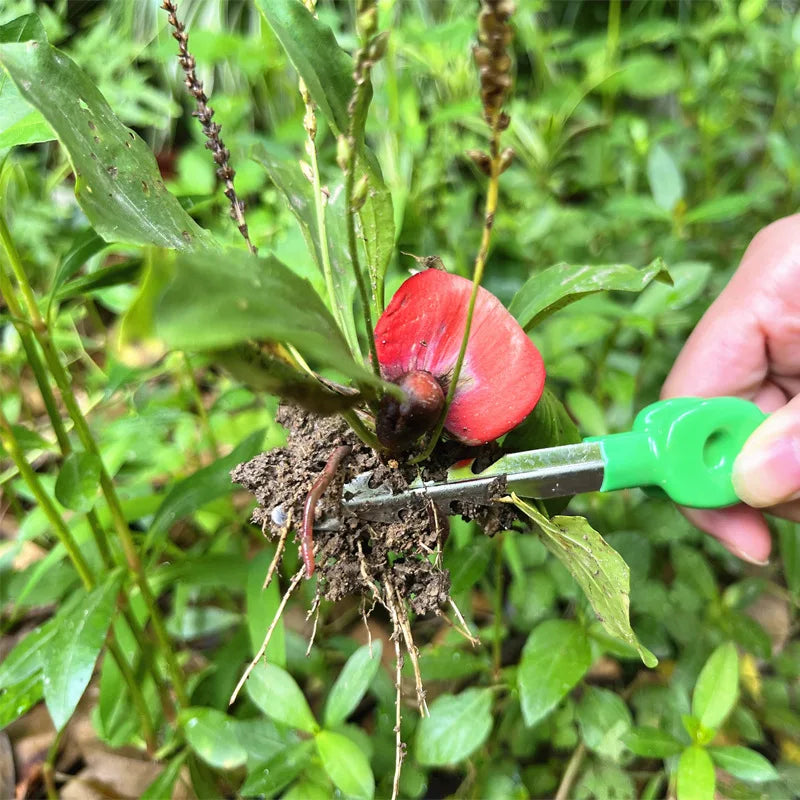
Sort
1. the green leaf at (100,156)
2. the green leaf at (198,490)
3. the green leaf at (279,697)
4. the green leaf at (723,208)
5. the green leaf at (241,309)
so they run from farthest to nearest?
the green leaf at (723,208) < the green leaf at (198,490) < the green leaf at (279,697) < the green leaf at (100,156) < the green leaf at (241,309)

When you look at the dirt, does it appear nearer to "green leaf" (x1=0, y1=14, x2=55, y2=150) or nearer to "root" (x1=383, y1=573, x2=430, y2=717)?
"root" (x1=383, y1=573, x2=430, y2=717)

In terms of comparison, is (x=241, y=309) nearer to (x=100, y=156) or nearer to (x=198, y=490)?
(x=100, y=156)

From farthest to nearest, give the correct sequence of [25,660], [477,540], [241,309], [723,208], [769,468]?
[723,208] → [477,540] → [25,660] → [769,468] → [241,309]

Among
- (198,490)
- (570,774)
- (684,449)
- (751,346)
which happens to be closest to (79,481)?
(198,490)

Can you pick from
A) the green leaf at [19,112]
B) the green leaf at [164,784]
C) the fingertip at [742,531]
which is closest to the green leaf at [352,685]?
the green leaf at [164,784]

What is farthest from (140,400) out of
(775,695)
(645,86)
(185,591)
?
(645,86)

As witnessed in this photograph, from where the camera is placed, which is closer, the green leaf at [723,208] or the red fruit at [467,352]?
the red fruit at [467,352]

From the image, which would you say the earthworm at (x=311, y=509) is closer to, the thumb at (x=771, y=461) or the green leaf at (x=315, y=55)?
the green leaf at (x=315, y=55)

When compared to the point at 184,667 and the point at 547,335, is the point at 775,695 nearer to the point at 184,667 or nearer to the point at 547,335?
the point at 547,335
